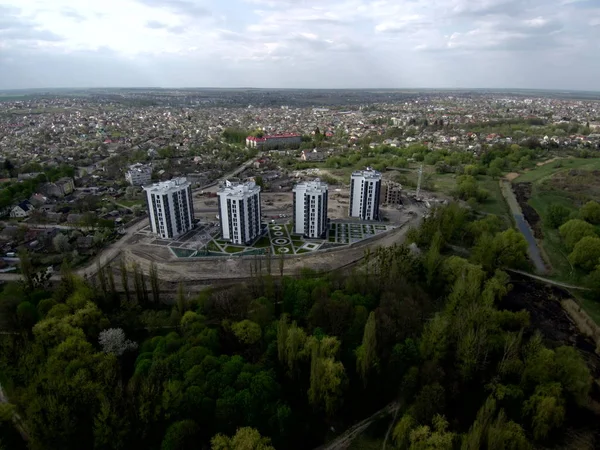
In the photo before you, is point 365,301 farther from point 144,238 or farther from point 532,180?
point 532,180

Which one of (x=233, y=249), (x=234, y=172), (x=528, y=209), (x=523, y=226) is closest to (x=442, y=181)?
(x=528, y=209)

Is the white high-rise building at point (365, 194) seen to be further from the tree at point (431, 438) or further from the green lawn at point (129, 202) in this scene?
the tree at point (431, 438)

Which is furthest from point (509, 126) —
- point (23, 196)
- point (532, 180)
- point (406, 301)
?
point (23, 196)

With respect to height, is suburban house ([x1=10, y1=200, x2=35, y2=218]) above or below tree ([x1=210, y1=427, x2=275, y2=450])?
below

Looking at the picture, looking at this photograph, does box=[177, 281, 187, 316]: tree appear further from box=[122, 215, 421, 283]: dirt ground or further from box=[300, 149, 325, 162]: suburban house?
box=[300, 149, 325, 162]: suburban house

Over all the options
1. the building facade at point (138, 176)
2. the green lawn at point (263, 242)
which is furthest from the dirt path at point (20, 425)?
the building facade at point (138, 176)

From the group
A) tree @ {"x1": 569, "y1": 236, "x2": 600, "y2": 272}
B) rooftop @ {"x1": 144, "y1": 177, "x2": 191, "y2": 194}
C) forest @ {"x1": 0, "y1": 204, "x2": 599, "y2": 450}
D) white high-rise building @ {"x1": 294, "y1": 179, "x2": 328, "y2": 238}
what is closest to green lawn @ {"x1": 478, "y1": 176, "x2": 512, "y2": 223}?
tree @ {"x1": 569, "y1": 236, "x2": 600, "y2": 272}
